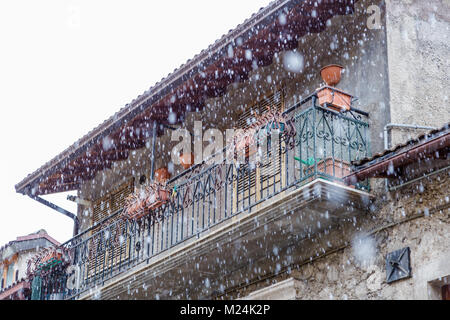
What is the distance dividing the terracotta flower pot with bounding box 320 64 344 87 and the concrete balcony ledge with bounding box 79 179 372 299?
1.57 metres

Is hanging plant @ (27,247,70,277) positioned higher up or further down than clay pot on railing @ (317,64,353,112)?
further down

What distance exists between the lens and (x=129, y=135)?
13766 millimetres

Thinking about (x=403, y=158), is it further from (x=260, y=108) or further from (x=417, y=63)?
(x=260, y=108)

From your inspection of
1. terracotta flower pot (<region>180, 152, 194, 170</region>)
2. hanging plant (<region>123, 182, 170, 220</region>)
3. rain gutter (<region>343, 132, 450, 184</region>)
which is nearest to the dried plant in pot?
rain gutter (<region>343, 132, 450, 184</region>)

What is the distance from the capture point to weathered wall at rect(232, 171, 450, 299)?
27.5 ft

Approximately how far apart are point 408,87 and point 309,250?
2.38 metres

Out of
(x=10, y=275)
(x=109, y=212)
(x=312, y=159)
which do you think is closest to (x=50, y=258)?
(x=109, y=212)

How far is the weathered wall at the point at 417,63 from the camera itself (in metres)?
9.87

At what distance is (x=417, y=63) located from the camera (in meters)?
10.3

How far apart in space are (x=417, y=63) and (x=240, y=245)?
3249mm

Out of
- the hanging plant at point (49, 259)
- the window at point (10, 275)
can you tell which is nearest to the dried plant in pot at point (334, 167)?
the hanging plant at point (49, 259)

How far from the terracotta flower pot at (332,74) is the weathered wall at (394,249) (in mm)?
1999

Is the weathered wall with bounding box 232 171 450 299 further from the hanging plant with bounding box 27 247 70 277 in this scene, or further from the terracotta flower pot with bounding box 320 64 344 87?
the hanging plant with bounding box 27 247 70 277
